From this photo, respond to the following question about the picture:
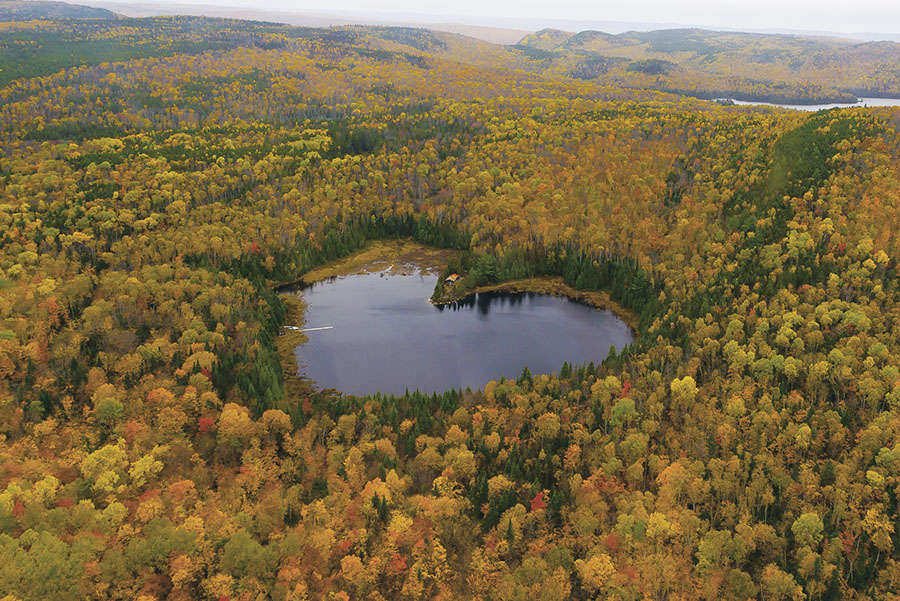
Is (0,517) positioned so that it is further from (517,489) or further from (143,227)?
(143,227)

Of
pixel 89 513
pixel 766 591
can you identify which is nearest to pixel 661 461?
pixel 766 591

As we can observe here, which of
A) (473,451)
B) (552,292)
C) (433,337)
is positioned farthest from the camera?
(552,292)

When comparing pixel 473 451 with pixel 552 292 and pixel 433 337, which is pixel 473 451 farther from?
pixel 552 292

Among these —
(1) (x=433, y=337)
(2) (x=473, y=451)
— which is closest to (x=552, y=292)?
(1) (x=433, y=337)

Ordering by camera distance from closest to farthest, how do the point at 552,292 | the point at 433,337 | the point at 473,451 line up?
the point at 473,451 → the point at 433,337 → the point at 552,292

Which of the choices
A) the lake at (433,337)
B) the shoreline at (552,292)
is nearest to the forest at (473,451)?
the shoreline at (552,292)

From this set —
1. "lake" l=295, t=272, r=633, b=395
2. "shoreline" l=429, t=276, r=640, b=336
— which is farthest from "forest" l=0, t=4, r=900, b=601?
"lake" l=295, t=272, r=633, b=395

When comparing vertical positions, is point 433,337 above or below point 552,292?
below

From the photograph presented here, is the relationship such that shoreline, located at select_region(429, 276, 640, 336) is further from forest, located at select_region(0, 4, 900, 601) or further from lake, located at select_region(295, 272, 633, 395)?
forest, located at select_region(0, 4, 900, 601)

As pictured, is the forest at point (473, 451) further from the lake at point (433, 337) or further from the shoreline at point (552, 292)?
the lake at point (433, 337)
